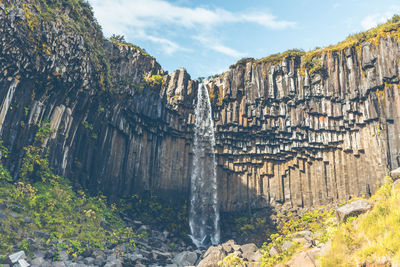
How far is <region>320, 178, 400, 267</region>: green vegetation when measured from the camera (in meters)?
7.54

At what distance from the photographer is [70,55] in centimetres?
2323

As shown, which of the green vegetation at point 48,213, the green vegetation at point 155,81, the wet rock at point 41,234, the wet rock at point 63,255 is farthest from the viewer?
the green vegetation at point 155,81

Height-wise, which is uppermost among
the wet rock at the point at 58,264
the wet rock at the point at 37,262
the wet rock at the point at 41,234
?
the wet rock at the point at 41,234

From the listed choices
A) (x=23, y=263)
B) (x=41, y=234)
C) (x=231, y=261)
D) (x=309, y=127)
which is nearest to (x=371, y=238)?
(x=231, y=261)

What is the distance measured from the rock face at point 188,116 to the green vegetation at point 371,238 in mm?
18181

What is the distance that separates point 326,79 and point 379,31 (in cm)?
563

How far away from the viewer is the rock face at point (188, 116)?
21.3 metres

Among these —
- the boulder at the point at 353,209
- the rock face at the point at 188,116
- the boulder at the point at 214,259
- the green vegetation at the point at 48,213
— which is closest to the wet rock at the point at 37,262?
the green vegetation at the point at 48,213

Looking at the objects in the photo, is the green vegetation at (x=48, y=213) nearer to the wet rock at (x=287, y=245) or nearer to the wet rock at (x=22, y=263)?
the wet rock at (x=22, y=263)

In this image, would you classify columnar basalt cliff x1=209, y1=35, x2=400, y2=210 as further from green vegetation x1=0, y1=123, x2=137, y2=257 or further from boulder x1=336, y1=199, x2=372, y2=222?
boulder x1=336, y1=199, x2=372, y2=222

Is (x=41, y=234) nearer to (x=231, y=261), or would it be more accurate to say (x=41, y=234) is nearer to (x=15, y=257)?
(x=15, y=257)

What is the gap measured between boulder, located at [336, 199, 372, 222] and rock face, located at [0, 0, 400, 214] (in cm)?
1687

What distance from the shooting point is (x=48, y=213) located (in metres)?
18.7

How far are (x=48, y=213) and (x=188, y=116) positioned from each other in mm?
16677
